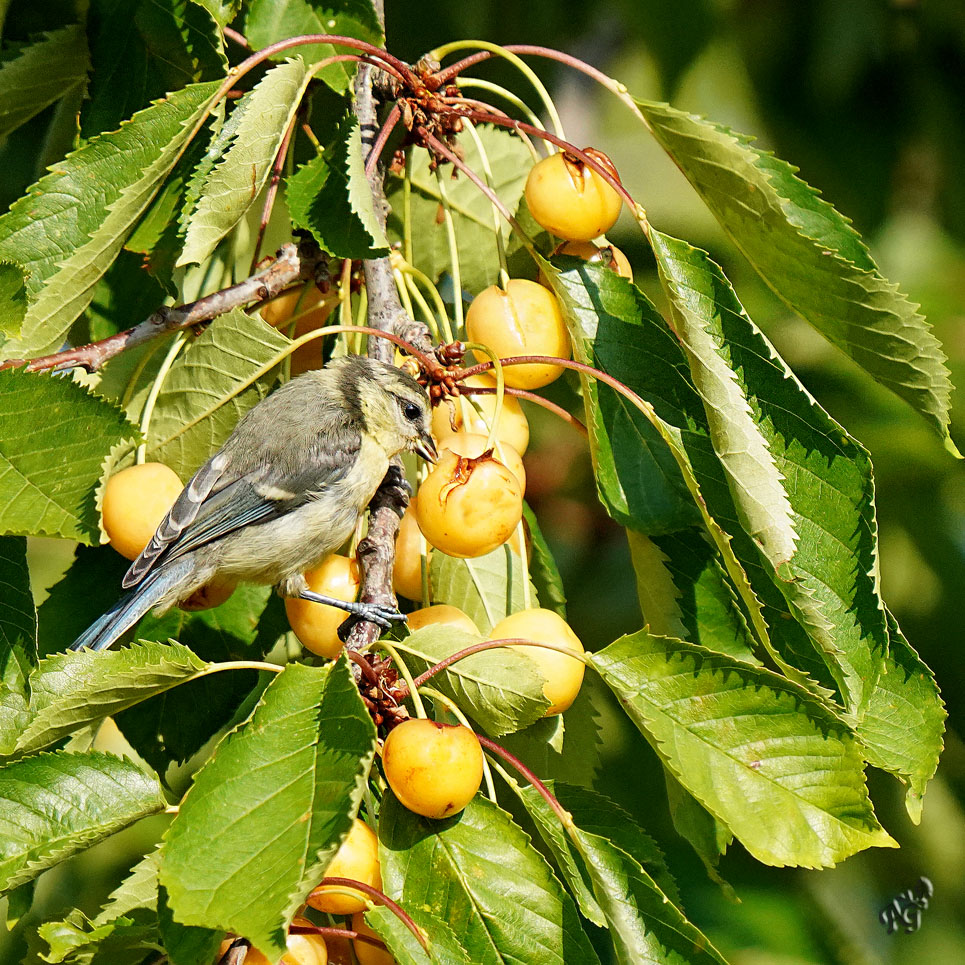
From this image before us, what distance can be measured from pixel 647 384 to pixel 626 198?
1.09 ft

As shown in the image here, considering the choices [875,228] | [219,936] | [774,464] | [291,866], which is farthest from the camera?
[875,228]

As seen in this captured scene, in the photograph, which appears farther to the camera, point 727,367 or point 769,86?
point 769,86

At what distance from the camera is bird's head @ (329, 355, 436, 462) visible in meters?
2.18

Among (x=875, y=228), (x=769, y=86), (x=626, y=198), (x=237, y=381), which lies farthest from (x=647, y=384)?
(x=769, y=86)

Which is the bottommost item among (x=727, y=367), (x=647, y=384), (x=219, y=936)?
(x=219, y=936)

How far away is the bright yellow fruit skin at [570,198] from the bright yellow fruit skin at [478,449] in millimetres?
403

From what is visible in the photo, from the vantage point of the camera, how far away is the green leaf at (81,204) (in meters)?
1.77

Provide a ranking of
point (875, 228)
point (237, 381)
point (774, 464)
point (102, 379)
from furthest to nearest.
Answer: point (875, 228)
point (102, 379)
point (237, 381)
point (774, 464)

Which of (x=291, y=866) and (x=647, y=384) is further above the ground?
(x=647, y=384)

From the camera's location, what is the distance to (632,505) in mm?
1772

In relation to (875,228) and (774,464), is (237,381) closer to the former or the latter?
(774,464)

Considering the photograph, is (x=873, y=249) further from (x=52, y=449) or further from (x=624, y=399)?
(x=52, y=449)

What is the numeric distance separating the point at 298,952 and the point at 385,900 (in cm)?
14

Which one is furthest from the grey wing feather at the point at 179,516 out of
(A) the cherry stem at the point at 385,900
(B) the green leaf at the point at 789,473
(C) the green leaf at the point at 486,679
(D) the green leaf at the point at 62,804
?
(B) the green leaf at the point at 789,473
